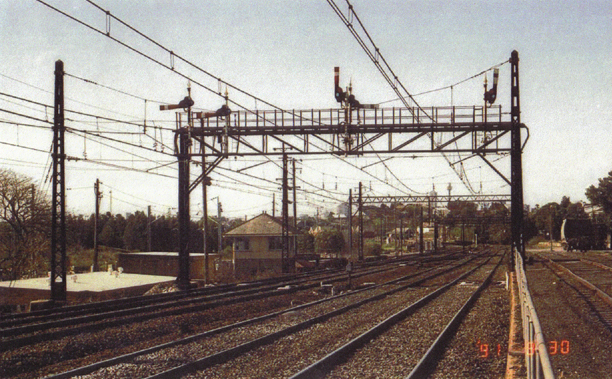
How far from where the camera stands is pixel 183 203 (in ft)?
79.5

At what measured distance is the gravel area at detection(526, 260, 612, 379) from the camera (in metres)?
8.81

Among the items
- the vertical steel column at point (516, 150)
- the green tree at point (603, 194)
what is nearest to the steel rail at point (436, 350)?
the vertical steel column at point (516, 150)

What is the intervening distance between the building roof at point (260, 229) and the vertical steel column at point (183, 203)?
2551 centimetres

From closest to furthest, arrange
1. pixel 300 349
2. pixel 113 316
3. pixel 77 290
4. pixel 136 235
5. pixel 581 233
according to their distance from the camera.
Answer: pixel 300 349, pixel 113 316, pixel 77 290, pixel 581 233, pixel 136 235

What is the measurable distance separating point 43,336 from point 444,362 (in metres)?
8.44

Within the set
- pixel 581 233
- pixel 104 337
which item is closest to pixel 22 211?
pixel 104 337

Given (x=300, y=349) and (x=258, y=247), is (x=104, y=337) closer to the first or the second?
(x=300, y=349)


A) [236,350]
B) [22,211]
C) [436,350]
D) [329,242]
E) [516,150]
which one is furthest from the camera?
[329,242]

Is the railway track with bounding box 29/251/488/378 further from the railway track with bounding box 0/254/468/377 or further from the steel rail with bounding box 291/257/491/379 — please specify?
the steel rail with bounding box 291/257/491/379

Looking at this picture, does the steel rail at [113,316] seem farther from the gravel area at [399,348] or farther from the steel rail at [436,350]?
the steel rail at [436,350]

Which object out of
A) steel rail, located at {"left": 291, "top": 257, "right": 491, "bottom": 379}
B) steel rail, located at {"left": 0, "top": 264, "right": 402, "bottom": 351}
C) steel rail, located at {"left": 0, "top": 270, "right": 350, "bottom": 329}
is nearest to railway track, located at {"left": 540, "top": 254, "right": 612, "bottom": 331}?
steel rail, located at {"left": 291, "top": 257, "right": 491, "bottom": 379}

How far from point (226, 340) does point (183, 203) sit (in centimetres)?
1322

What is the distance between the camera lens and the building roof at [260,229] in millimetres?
50562

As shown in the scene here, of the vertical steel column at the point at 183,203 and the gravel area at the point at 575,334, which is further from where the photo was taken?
the vertical steel column at the point at 183,203
